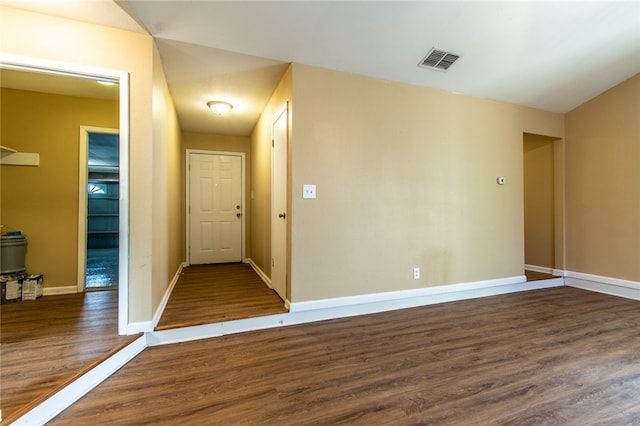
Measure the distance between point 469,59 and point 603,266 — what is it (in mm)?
3400

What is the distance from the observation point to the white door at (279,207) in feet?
9.43

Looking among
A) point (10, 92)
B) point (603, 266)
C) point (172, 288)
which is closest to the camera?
point (10, 92)

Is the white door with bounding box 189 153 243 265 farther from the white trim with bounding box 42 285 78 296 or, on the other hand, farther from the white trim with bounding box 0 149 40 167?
the white trim with bounding box 0 149 40 167

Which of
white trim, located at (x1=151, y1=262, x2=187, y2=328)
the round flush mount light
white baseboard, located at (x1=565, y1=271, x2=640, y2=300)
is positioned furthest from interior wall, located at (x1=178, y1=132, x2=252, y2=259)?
white baseboard, located at (x1=565, y1=271, x2=640, y2=300)

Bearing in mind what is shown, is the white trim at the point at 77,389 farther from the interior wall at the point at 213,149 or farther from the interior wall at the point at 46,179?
the interior wall at the point at 213,149

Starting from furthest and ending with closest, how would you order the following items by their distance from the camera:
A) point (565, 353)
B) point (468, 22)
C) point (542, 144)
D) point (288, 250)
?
point (542, 144) → point (288, 250) → point (468, 22) → point (565, 353)

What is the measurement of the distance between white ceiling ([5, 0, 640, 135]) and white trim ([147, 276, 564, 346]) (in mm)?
2383

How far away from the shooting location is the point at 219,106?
11.7 ft

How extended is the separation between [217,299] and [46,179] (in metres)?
2.40

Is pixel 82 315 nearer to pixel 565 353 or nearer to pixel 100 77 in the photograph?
pixel 100 77

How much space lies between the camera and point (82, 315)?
2.47 meters

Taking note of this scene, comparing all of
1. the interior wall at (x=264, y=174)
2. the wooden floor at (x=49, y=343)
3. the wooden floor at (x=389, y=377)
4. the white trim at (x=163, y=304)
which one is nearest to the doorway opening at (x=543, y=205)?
the wooden floor at (x=389, y=377)

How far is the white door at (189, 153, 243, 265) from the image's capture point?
193 inches

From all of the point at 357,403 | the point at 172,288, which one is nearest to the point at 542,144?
the point at 357,403
